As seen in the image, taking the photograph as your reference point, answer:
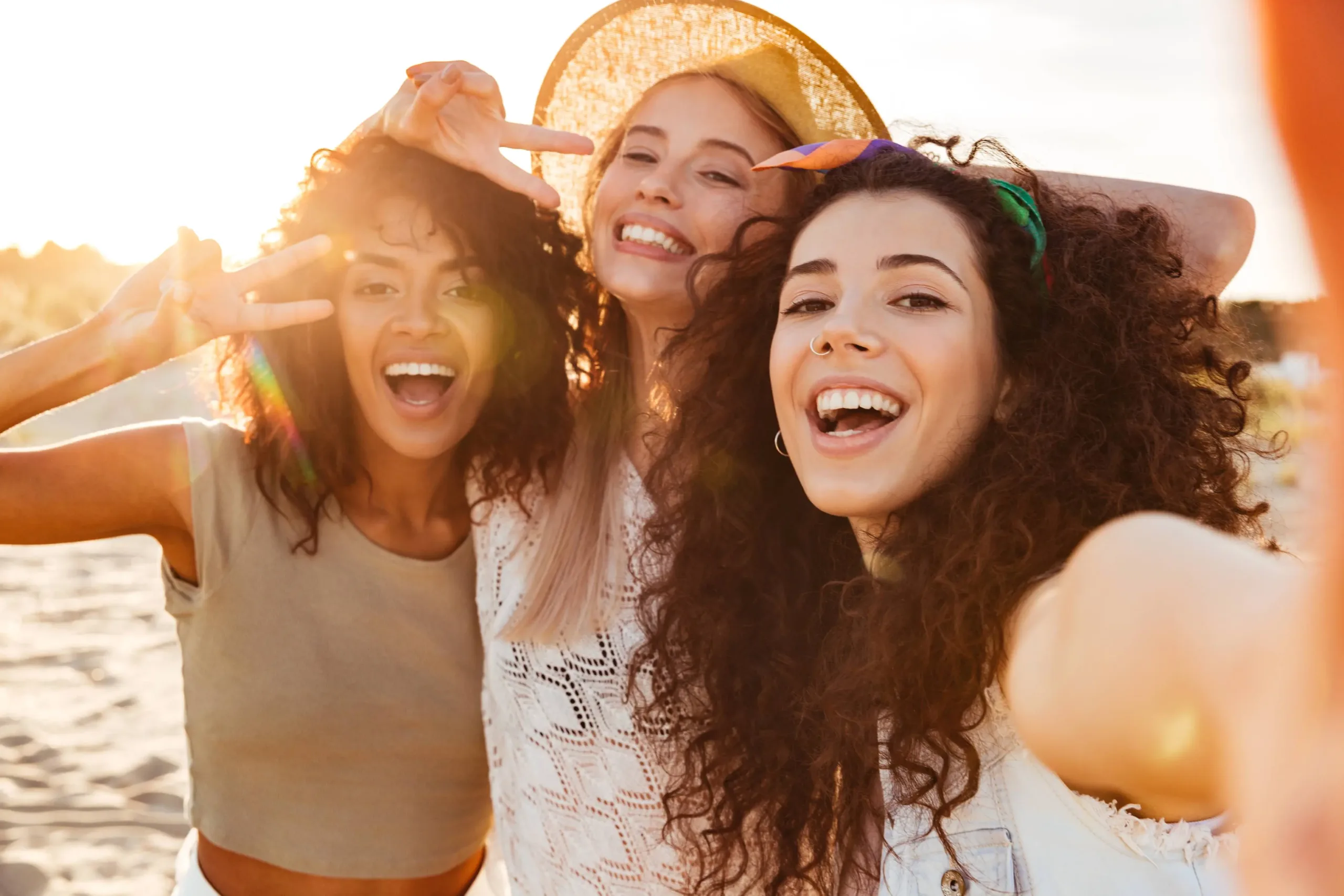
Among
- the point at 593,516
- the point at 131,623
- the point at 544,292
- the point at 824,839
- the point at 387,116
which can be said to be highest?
the point at 387,116

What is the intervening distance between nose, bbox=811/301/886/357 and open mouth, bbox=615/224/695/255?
99 cm

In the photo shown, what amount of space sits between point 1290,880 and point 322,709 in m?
2.97

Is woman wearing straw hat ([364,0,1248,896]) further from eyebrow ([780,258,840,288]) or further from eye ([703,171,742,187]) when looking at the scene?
eyebrow ([780,258,840,288])

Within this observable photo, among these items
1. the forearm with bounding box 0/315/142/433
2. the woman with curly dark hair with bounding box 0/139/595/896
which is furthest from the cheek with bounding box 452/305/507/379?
the forearm with bounding box 0/315/142/433

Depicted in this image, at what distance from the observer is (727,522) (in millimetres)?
2918

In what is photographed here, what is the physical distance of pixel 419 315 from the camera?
324 cm

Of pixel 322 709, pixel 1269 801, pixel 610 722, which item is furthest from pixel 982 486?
pixel 322 709

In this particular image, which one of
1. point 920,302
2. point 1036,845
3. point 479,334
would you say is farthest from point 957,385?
point 479,334

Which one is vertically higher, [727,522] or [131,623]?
[727,522]

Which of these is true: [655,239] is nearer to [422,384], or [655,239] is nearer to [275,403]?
[422,384]

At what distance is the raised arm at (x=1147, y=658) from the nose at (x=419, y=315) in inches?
75.8

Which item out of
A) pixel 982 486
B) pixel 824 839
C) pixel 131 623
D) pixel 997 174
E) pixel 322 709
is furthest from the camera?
pixel 131 623

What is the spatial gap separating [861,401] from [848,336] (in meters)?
0.14

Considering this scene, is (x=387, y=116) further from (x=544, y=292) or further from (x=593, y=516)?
(x=593, y=516)
